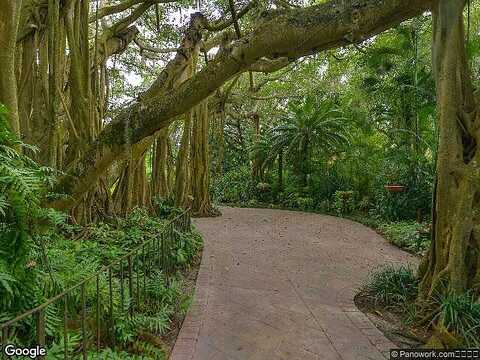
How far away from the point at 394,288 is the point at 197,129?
6987 mm

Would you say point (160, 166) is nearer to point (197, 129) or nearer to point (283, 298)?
point (197, 129)

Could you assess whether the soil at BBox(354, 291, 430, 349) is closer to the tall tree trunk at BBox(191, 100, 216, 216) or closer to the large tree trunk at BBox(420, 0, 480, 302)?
A: the large tree trunk at BBox(420, 0, 480, 302)

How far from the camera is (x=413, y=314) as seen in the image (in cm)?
368

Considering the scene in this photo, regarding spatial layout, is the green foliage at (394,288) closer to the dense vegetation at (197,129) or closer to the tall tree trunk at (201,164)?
the dense vegetation at (197,129)

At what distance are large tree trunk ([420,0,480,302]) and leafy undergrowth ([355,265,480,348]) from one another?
0.21m

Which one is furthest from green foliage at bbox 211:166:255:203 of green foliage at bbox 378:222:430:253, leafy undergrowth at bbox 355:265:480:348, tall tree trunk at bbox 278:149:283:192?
leafy undergrowth at bbox 355:265:480:348

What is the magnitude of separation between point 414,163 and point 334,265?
15.3 ft

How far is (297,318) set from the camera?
3.63 m

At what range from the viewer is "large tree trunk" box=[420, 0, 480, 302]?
3.54 metres

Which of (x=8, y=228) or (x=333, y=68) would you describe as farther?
(x=333, y=68)

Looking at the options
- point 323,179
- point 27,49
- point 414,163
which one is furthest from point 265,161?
point 27,49

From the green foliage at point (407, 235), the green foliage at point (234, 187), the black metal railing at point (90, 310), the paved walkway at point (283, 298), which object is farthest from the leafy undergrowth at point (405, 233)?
the green foliage at point (234, 187)

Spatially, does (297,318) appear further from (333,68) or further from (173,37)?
(333,68)

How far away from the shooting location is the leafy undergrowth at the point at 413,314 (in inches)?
120
